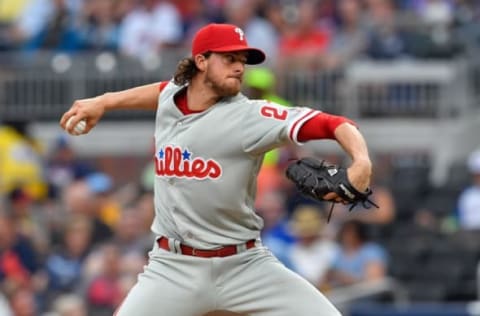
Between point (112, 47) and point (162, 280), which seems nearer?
point (162, 280)

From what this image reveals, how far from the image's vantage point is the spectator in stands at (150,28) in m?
17.4

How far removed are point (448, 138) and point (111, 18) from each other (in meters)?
4.14

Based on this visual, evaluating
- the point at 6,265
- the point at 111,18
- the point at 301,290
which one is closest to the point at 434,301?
the point at 6,265

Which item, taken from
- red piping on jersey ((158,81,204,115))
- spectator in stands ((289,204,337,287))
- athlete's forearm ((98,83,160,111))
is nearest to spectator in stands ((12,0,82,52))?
spectator in stands ((289,204,337,287))

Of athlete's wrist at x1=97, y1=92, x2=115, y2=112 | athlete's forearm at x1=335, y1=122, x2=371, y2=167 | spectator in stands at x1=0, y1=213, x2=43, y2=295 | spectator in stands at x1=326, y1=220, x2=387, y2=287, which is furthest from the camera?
spectator in stands at x1=0, y1=213, x2=43, y2=295

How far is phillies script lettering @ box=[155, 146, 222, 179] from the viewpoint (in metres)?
7.67

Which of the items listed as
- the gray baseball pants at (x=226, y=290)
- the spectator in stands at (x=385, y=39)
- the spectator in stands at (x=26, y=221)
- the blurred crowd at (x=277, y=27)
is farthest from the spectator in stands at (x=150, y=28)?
the gray baseball pants at (x=226, y=290)

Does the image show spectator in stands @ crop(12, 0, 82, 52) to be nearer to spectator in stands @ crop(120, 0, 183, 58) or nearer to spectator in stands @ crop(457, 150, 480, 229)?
spectator in stands @ crop(120, 0, 183, 58)

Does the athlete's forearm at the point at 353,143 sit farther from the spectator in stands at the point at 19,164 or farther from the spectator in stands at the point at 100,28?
the spectator in stands at the point at 100,28

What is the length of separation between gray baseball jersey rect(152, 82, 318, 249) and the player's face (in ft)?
0.30

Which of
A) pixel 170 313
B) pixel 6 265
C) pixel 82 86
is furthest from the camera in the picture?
pixel 82 86

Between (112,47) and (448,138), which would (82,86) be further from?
(448,138)

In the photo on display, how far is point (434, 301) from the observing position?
1262 centimetres

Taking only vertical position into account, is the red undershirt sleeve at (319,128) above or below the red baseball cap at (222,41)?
below
